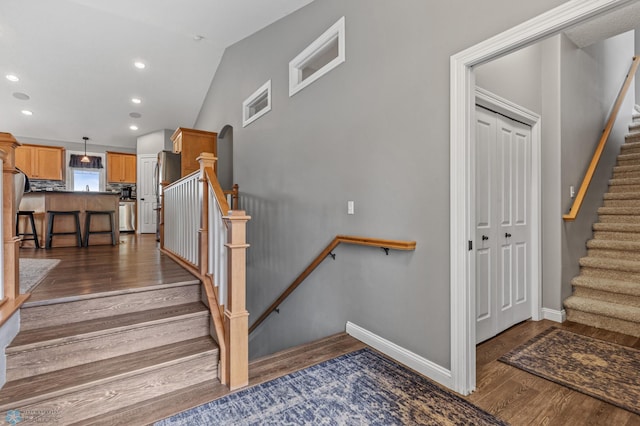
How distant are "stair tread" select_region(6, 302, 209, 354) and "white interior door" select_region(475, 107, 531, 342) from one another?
7.71 ft

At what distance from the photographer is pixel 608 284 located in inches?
123

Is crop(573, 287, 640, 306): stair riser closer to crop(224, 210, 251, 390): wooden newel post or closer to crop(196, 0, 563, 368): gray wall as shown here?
crop(196, 0, 563, 368): gray wall

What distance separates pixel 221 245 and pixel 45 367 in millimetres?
1213

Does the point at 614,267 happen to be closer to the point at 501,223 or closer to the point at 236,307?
the point at 501,223

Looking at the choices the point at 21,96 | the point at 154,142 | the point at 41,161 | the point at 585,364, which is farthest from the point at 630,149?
the point at 41,161

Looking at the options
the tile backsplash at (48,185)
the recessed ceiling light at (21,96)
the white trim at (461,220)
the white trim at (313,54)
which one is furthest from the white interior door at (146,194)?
the white trim at (461,220)

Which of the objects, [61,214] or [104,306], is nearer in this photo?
[104,306]

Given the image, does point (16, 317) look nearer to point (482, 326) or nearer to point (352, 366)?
point (352, 366)

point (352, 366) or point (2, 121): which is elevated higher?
point (2, 121)

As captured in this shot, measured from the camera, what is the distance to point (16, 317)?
6.48 ft

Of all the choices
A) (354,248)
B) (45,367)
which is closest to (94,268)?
(45,367)

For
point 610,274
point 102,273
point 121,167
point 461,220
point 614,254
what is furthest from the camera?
point 121,167

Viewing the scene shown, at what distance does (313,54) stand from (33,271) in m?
3.62

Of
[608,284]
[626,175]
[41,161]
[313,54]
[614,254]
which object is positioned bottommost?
[608,284]
